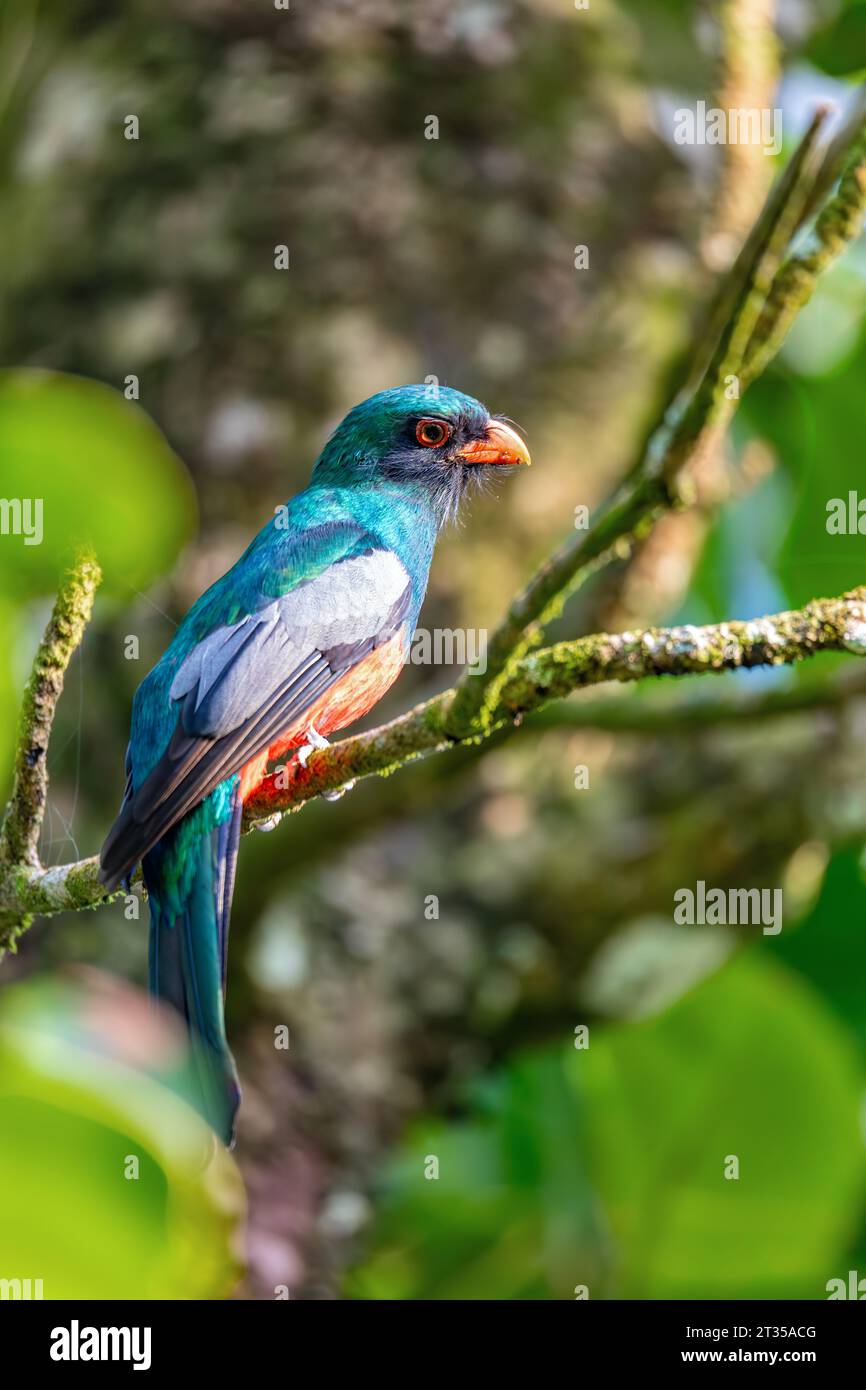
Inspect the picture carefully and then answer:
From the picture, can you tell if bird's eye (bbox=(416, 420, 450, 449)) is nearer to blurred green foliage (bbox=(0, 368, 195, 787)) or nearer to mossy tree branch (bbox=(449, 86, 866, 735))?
mossy tree branch (bbox=(449, 86, 866, 735))

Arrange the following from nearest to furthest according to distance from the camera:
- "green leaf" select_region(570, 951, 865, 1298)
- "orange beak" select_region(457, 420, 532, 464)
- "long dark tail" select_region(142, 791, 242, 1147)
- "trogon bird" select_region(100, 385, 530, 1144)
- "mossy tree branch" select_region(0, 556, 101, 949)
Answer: "mossy tree branch" select_region(0, 556, 101, 949) < "long dark tail" select_region(142, 791, 242, 1147) < "trogon bird" select_region(100, 385, 530, 1144) < "orange beak" select_region(457, 420, 532, 464) < "green leaf" select_region(570, 951, 865, 1298)

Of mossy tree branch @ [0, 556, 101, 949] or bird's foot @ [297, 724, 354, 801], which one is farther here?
bird's foot @ [297, 724, 354, 801]

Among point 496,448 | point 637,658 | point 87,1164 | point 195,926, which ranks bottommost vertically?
point 87,1164

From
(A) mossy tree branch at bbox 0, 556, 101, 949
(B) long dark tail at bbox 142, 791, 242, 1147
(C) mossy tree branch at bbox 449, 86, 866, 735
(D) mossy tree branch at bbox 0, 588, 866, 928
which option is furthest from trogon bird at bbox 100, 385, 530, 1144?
(C) mossy tree branch at bbox 449, 86, 866, 735

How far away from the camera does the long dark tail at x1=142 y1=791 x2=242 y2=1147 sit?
6.97 ft

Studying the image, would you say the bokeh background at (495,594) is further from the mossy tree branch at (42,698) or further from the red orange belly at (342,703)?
the mossy tree branch at (42,698)

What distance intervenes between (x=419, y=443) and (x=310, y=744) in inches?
36.1

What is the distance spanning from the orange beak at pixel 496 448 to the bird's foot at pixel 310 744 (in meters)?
0.78

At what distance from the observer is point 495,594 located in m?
4.62

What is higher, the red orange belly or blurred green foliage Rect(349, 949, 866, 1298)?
the red orange belly

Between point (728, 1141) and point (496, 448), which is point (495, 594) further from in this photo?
point (728, 1141)

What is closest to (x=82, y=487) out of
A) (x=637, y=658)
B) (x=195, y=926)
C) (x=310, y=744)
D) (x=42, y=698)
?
(x=42, y=698)

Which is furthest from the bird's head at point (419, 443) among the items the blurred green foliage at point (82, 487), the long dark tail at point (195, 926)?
the blurred green foliage at point (82, 487)

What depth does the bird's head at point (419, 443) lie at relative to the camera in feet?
10.4
